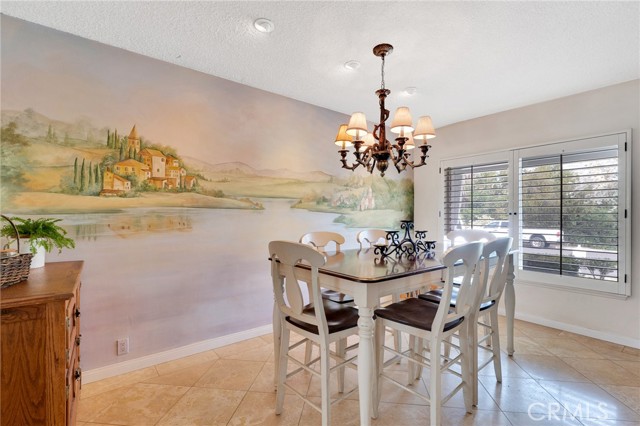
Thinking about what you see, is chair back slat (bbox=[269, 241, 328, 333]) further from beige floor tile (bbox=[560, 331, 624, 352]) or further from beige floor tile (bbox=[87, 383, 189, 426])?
beige floor tile (bbox=[560, 331, 624, 352])

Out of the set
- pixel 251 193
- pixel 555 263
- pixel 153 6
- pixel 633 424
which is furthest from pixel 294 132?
pixel 633 424

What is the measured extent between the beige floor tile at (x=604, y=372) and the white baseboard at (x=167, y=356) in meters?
2.66

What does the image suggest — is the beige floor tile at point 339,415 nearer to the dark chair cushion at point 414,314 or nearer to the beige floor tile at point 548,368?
the dark chair cushion at point 414,314

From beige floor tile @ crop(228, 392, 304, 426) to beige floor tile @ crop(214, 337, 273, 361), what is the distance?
66cm

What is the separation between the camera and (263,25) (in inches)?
79.8

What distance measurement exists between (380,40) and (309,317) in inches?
76.8

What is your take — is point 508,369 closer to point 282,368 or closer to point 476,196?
point 282,368

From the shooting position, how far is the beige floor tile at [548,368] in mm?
2248

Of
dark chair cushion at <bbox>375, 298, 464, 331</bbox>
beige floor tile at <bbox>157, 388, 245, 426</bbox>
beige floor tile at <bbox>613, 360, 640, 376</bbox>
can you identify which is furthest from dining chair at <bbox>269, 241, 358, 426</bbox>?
beige floor tile at <bbox>613, 360, 640, 376</bbox>

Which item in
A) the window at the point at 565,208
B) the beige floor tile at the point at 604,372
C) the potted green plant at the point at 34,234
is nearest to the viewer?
the potted green plant at the point at 34,234

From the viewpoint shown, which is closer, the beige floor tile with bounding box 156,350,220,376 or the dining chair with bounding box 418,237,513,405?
the dining chair with bounding box 418,237,513,405

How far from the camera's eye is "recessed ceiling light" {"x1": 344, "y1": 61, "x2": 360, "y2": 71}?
249 centimetres

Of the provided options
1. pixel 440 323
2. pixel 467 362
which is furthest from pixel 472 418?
pixel 440 323

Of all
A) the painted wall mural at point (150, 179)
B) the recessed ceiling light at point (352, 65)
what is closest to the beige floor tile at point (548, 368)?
the painted wall mural at point (150, 179)
